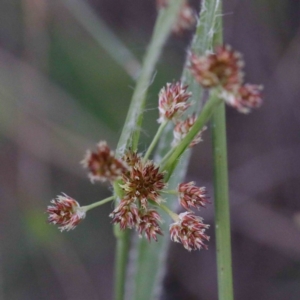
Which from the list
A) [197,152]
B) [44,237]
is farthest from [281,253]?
[44,237]

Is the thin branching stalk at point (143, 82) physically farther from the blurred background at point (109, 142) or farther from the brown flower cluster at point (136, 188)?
the blurred background at point (109, 142)

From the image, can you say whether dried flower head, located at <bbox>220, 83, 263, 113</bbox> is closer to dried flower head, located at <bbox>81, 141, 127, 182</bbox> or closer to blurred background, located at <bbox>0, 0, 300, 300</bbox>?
dried flower head, located at <bbox>81, 141, 127, 182</bbox>

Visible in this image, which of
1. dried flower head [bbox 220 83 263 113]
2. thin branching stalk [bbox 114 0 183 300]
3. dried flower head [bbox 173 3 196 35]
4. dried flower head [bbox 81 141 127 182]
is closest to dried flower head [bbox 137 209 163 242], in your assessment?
thin branching stalk [bbox 114 0 183 300]

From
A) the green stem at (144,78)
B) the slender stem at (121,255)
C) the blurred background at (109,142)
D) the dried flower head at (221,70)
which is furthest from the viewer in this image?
the blurred background at (109,142)

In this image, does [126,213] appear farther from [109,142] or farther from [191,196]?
[109,142]

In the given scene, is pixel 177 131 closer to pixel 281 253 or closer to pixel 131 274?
pixel 131 274

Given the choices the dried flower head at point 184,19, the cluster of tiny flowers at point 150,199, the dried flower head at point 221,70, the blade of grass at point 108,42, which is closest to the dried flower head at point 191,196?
the cluster of tiny flowers at point 150,199
